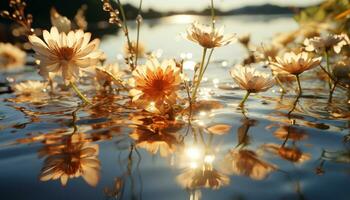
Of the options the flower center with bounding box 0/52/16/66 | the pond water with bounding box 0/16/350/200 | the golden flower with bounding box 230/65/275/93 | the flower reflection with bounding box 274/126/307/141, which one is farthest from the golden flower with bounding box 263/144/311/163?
the flower center with bounding box 0/52/16/66

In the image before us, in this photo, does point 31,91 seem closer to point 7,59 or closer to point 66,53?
point 66,53

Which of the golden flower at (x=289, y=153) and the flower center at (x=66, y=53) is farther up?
the flower center at (x=66, y=53)

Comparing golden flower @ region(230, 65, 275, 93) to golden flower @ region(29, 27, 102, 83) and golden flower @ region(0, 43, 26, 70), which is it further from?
golden flower @ region(0, 43, 26, 70)

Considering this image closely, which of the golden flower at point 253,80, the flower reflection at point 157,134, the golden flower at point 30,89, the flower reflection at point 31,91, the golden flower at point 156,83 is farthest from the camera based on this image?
the golden flower at point 30,89

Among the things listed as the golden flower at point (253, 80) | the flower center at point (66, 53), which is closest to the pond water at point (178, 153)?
the golden flower at point (253, 80)

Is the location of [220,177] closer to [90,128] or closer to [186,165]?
[186,165]

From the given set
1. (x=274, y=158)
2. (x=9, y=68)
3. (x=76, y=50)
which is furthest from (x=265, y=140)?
(x=9, y=68)

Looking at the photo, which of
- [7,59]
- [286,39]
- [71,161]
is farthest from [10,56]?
[71,161]

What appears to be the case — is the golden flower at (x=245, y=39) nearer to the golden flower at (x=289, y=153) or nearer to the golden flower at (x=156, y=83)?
the golden flower at (x=156, y=83)
